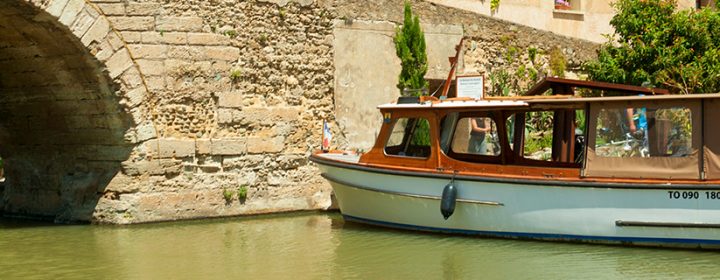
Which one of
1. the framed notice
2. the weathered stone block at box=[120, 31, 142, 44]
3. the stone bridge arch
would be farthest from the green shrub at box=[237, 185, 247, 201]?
the framed notice

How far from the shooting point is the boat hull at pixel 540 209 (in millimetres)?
10227

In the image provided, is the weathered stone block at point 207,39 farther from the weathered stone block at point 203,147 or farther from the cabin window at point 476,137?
the cabin window at point 476,137

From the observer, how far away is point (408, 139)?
11672 mm

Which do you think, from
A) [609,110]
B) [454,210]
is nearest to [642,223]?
[609,110]

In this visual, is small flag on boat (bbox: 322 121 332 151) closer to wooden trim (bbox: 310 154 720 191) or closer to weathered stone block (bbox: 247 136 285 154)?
weathered stone block (bbox: 247 136 285 154)

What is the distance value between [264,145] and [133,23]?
7.29 ft

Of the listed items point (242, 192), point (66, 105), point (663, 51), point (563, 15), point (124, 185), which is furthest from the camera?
point (563, 15)

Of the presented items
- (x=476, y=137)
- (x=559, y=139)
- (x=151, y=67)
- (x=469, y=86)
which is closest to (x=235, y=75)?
(x=151, y=67)

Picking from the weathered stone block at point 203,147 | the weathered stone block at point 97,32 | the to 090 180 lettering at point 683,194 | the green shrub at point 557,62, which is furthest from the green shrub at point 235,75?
the to 090 180 lettering at point 683,194

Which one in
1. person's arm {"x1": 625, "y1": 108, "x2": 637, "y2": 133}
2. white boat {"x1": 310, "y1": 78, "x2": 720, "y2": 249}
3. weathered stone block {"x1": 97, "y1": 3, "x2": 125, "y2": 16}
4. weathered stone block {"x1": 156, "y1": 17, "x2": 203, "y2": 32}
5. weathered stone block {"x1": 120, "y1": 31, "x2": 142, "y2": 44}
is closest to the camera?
white boat {"x1": 310, "y1": 78, "x2": 720, "y2": 249}

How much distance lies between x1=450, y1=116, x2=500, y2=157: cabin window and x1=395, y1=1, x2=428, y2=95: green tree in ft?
9.02

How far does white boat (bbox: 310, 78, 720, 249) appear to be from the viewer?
1028 centimetres

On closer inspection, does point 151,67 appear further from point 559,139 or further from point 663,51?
point 663,51

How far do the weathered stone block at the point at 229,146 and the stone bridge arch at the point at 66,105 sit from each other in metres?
0.82
